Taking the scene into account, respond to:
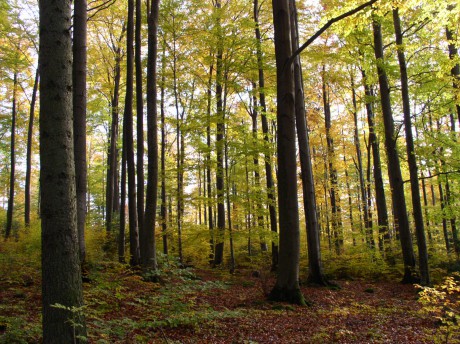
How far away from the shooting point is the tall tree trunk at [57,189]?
119 inches

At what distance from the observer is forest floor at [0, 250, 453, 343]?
4566 millimetres

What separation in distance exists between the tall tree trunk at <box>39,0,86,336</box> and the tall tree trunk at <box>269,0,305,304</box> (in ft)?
15.4

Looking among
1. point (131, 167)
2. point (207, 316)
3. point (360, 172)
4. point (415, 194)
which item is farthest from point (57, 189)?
point (360, 172)

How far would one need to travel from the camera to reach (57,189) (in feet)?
10.1

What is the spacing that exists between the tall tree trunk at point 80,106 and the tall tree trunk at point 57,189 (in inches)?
167

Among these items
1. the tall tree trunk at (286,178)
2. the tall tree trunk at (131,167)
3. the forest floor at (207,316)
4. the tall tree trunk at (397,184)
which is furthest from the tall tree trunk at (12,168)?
the tall tree trunk at (397,184)

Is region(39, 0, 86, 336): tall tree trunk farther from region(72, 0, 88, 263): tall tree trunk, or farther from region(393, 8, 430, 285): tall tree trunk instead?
region(393, 8, 430, 285): tall tree trunk

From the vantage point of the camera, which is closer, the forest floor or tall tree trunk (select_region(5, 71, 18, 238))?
the forest floor

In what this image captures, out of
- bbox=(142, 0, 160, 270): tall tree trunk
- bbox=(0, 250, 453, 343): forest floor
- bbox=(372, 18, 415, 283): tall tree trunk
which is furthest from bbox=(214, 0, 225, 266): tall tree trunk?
bbox=(372, 18, 415, 283): tall tree trunk

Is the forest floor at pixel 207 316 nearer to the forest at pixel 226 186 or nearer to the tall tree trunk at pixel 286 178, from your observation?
the forest at pixel 226 186

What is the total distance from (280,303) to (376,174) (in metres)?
9.41

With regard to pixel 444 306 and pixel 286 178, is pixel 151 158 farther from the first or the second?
pixel 444 306

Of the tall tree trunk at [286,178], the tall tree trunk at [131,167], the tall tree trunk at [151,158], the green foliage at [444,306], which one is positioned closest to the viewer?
the green foliage at [444,306]

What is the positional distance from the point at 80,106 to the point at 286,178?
490 cm
